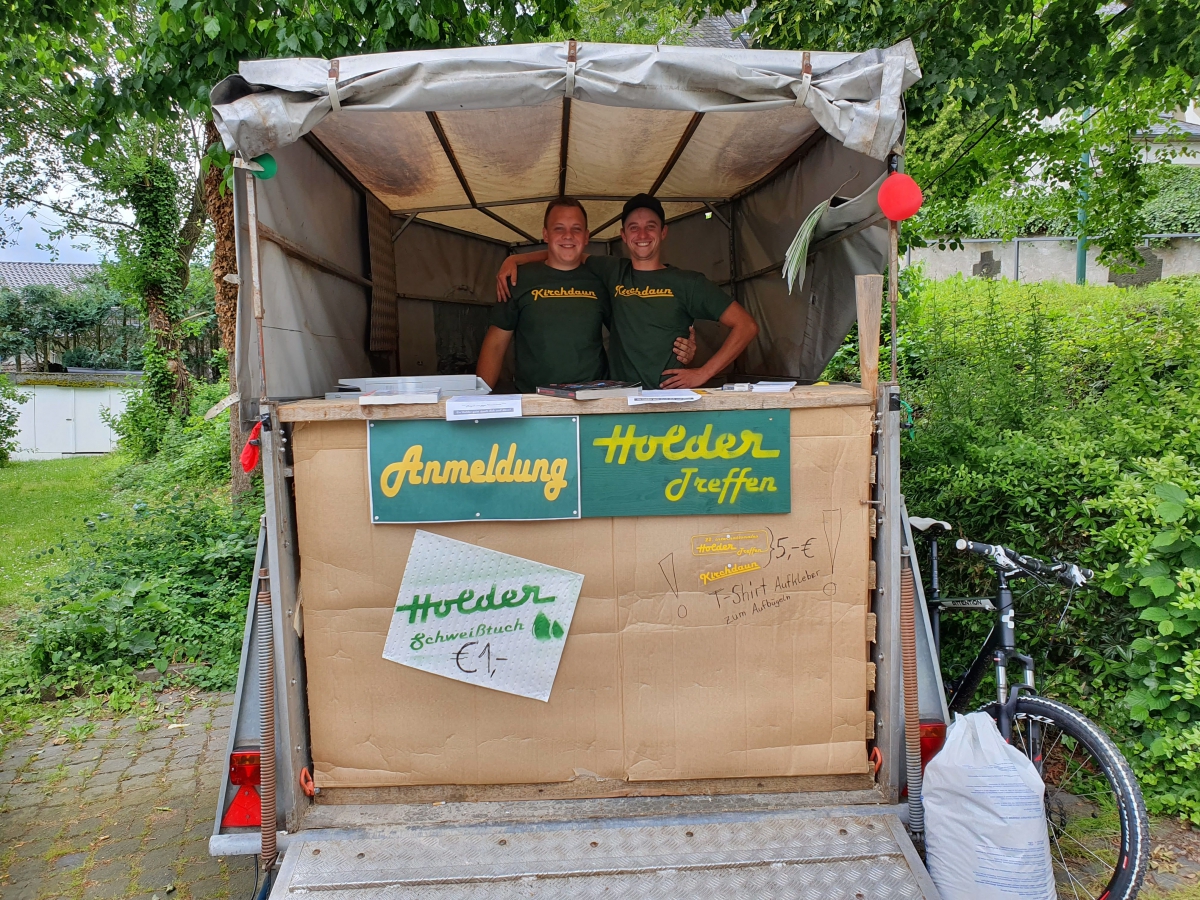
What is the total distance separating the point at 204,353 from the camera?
2470 cm

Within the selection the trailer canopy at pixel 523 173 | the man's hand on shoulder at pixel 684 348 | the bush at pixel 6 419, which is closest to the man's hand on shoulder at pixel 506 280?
the trailer canopy at pixel 523 173

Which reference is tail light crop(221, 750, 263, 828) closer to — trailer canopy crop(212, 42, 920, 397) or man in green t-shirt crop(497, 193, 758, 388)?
trailer canopy crop(212, 42, 920, 397)

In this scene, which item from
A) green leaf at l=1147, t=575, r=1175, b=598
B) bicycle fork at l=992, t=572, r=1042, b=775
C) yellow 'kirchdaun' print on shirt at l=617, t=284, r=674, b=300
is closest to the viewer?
bicycle fork at l=992, t=572, r=1042, b=775

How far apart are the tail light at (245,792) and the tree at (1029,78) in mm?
4471

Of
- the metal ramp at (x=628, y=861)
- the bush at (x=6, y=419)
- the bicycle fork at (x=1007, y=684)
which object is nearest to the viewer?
the metal ramp at (x=628, y=861)

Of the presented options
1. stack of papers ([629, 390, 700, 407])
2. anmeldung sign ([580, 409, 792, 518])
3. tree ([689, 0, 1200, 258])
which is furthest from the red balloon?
tree ([689, 0, 1200, 258])

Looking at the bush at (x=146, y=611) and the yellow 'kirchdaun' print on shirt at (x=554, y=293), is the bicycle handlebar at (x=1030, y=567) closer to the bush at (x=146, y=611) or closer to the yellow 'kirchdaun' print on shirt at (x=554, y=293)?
the yellow 'kirchdaun' print on shirt at (x=554, y=293)

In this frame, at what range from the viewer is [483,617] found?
2.53 meters

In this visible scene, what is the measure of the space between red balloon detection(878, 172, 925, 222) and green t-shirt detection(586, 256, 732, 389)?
6.55 ft

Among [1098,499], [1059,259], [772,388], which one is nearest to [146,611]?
[772,388]

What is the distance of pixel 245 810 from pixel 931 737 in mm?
2200

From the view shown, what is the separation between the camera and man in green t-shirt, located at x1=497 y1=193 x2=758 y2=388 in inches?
175

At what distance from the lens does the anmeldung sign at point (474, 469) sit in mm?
2457

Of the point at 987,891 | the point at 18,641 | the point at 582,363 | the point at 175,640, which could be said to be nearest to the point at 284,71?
the point at 582,363
